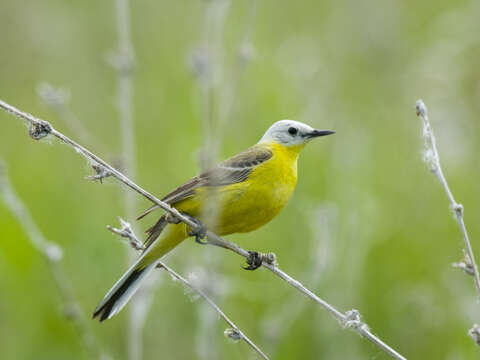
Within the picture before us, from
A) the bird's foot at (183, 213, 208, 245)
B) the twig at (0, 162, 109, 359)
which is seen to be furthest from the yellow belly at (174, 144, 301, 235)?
the twig at (0, 162, 109, 359)

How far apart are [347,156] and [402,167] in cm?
125

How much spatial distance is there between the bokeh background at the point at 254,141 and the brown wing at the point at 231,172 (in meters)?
0.23

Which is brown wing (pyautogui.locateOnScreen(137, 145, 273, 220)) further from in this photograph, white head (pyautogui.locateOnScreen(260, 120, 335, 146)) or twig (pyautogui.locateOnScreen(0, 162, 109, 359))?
twig (pyautogui.locateOnScreen(0, 162, 109, 359))

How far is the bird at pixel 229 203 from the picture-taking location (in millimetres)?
3617

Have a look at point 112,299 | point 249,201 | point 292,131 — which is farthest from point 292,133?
point 112,299

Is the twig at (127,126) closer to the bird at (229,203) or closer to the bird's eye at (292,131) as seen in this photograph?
the bird at (229,203)

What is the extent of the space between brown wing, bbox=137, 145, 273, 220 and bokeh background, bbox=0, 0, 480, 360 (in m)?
0.23

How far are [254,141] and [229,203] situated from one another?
2377mm

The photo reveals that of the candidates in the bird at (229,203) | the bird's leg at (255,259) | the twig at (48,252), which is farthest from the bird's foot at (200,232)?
the twig at (48,252)

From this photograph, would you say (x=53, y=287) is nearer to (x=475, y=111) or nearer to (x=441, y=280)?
(x=441, y=280)

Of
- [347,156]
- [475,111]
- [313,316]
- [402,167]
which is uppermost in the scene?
[475,111]

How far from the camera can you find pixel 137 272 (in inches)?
145

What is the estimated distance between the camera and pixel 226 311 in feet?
16.5

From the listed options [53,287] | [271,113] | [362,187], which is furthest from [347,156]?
[53,287]
